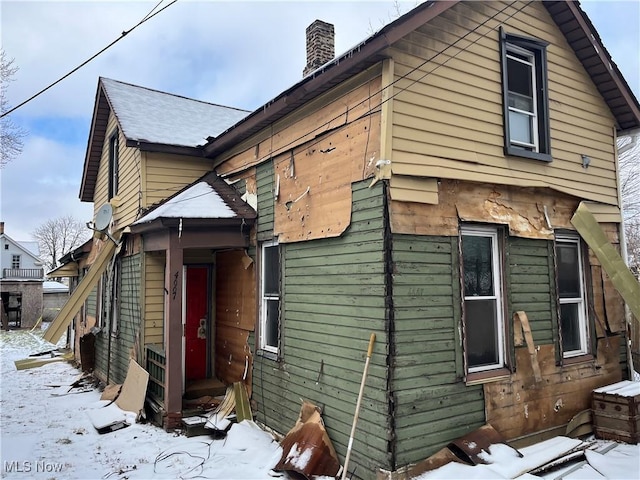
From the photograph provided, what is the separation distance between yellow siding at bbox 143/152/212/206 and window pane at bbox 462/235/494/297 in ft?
21.2

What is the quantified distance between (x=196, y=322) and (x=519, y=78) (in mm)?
7552

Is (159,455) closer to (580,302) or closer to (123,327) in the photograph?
(123,327)

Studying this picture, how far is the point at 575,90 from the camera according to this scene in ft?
24.5

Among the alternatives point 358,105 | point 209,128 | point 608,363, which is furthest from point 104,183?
point 608,363

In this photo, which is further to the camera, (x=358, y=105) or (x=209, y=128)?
(x=209, y=128)

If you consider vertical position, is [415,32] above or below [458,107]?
above

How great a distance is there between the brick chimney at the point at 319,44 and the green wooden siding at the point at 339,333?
17.4 ft

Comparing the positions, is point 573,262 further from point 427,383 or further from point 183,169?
point 183,169

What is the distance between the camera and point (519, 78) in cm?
689

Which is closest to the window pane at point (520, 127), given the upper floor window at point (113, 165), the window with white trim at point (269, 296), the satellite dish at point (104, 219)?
the window with white trim at point (269, 296)

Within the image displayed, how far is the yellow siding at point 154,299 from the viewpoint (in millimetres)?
9031

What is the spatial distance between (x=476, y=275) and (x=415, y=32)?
317 cm

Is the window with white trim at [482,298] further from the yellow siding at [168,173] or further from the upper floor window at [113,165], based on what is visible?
the upper floor window at [113,165]

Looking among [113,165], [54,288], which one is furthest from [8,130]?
[54,288]
